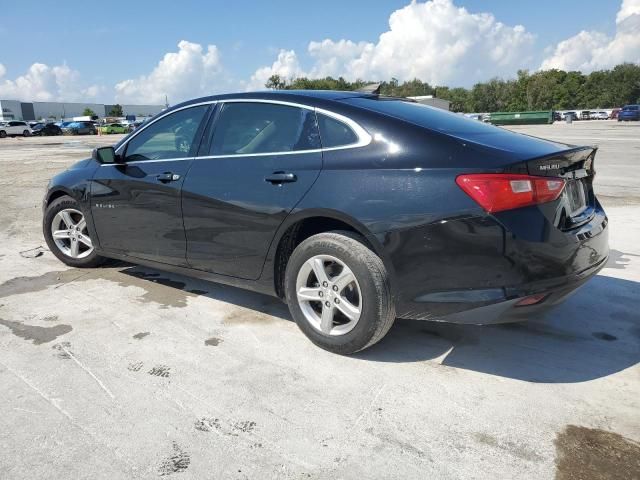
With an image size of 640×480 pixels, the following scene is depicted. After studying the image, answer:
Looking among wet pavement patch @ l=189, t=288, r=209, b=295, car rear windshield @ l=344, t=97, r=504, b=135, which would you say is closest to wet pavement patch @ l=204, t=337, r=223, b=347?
wet pavement patch @ l=189, t=288, r=209, b=295

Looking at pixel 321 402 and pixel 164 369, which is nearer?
pixel 321 402

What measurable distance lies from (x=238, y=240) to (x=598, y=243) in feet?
7.44

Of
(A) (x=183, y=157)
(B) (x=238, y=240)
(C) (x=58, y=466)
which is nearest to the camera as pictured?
(C) (x=58, y=466)

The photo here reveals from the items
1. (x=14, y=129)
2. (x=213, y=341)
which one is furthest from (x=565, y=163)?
(x=14, y=129)

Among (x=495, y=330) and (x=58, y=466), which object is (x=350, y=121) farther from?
(x=58, y=466)

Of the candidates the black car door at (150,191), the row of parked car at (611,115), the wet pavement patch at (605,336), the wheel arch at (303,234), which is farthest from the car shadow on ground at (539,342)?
the row of parked car at (611,115)

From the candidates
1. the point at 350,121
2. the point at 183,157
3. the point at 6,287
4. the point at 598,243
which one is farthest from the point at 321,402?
the point at 6,287

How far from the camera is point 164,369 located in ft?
9.93

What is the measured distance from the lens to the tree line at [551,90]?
292 feet

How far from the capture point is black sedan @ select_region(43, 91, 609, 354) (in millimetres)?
2615

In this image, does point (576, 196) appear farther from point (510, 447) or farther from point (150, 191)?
point (150, 191)

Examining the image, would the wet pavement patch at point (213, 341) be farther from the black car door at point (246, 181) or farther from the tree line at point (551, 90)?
the tree line at point (551, 90)

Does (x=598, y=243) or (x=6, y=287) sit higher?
(x=598, y=243)

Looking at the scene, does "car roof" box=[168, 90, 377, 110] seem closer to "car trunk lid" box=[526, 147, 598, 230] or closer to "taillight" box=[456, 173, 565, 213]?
"taillight" box=[456, 173, 565, 213]
